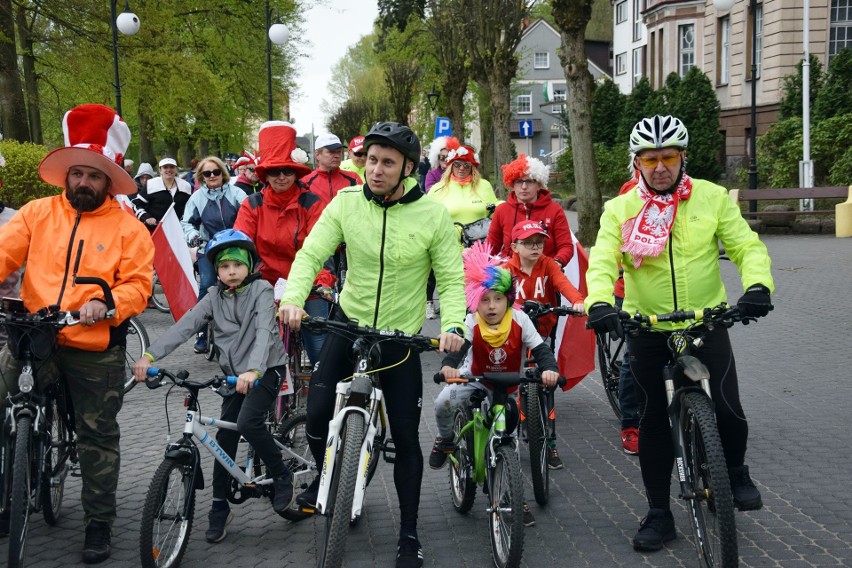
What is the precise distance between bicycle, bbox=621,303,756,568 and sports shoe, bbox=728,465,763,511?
1.41 ft

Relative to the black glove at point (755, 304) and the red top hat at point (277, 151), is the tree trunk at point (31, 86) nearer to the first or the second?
the red top hat at point (277, 151)

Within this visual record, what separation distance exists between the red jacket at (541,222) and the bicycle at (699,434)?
9.50 feet

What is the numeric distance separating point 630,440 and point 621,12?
196 feet

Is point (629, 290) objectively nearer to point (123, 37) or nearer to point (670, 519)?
point (670, 519)

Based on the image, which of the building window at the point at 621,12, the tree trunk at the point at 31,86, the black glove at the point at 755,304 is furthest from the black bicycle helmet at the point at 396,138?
the building window at the point at 621,12

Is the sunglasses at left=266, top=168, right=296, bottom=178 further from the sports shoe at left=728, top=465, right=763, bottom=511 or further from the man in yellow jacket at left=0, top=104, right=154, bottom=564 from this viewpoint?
the sports shoe at left=728, top=465, right=763, bottom=511

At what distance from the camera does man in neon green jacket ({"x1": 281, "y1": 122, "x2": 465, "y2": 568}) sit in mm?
4734

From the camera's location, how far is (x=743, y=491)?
5102 millimetres

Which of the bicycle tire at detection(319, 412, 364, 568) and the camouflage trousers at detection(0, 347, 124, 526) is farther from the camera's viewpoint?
the camouflage trousers at detection(0, 347, 124, 526)

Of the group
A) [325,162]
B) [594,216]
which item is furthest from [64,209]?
[594,216]

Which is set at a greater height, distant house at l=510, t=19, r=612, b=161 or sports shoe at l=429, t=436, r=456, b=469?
distant house at l=510, t=19, r=612, b=161

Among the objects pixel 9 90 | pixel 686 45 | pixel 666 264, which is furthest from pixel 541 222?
pixel 686 45

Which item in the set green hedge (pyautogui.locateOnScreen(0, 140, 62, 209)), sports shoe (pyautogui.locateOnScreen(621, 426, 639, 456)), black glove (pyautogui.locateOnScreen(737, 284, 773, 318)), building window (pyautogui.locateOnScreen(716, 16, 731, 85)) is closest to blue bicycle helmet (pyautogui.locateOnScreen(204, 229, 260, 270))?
black glove (pyautogui.locateOnScreen(737, 284, 773, 318))

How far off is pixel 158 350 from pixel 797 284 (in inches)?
497
